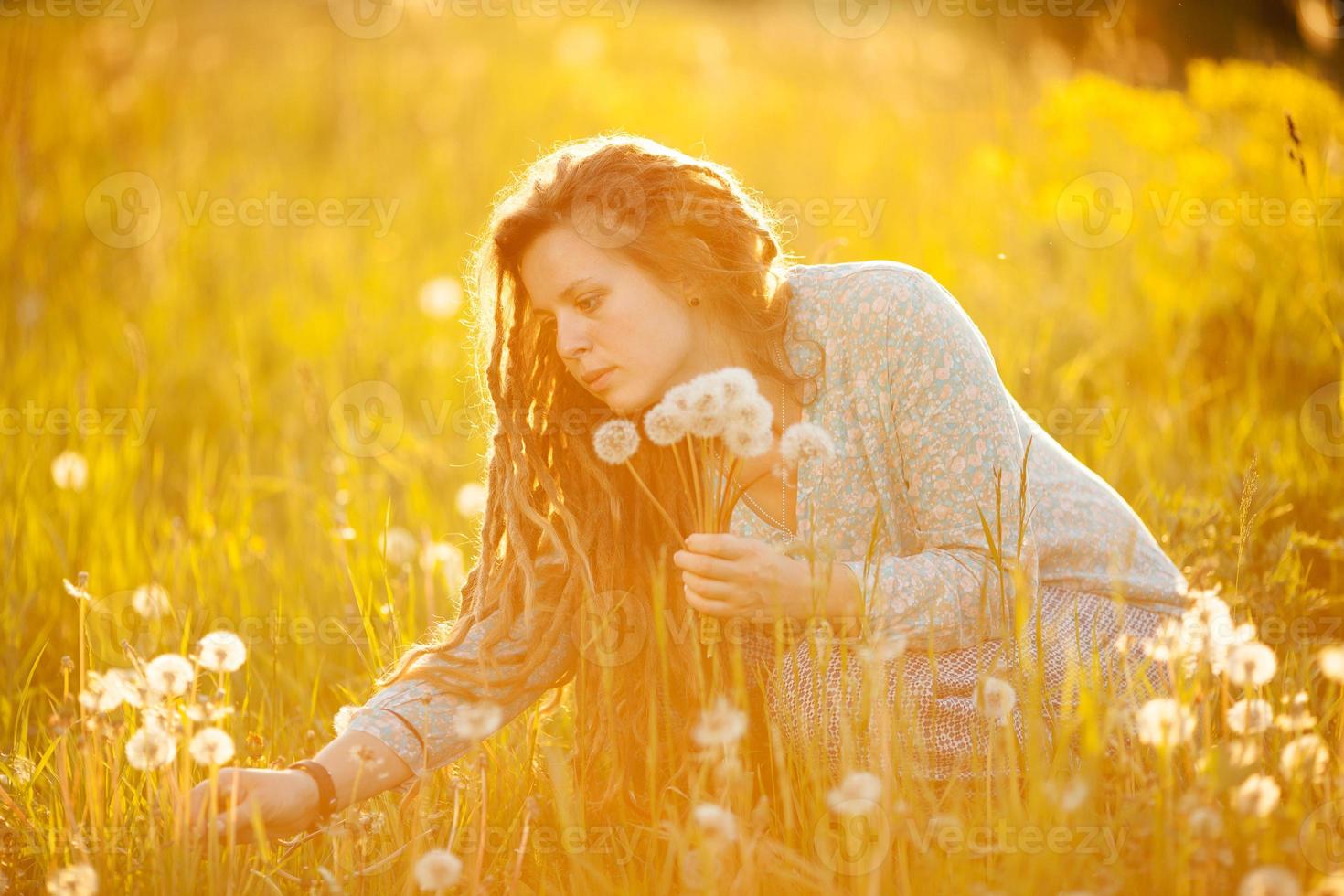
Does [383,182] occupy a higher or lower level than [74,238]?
higher

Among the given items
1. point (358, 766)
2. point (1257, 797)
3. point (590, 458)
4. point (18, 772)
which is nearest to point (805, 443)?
point (590, 458)

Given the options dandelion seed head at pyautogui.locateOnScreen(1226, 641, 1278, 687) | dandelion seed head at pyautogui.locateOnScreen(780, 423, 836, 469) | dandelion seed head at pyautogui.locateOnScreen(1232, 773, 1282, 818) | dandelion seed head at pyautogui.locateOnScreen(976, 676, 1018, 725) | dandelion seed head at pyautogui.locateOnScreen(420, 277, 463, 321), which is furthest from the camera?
dandelion seed head at pyautogui.locateOnScreen(420, 277, 463, 321)

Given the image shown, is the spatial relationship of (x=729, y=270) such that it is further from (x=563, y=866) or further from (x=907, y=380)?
(x=563, y=866)

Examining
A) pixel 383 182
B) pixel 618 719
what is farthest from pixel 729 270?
pixel 383 182

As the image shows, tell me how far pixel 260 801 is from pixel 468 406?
2.43 meters

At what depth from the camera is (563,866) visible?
193 cm

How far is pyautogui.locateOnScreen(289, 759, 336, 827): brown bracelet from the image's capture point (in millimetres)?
1844

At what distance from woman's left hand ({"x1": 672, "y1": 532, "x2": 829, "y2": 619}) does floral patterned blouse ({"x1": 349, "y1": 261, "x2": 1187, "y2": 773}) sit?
0.15m

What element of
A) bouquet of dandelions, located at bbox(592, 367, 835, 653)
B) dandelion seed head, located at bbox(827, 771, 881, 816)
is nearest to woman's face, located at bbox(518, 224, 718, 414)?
bouquet of dandelions, located at bbox(592, 367, 835, 653)

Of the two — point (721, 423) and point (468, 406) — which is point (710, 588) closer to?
point (721, 423)

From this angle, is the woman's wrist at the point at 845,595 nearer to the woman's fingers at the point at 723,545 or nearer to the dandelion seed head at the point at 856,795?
the woman's fingers at the point at 723,545

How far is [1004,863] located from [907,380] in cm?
90

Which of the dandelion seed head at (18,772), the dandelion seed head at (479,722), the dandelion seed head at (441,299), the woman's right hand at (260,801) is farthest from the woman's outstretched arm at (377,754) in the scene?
the dandelion seed head at (441,299)

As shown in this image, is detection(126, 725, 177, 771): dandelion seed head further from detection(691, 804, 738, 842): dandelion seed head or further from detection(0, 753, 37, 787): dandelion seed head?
detection(691, 804, 738, 842): dandelion seed head
